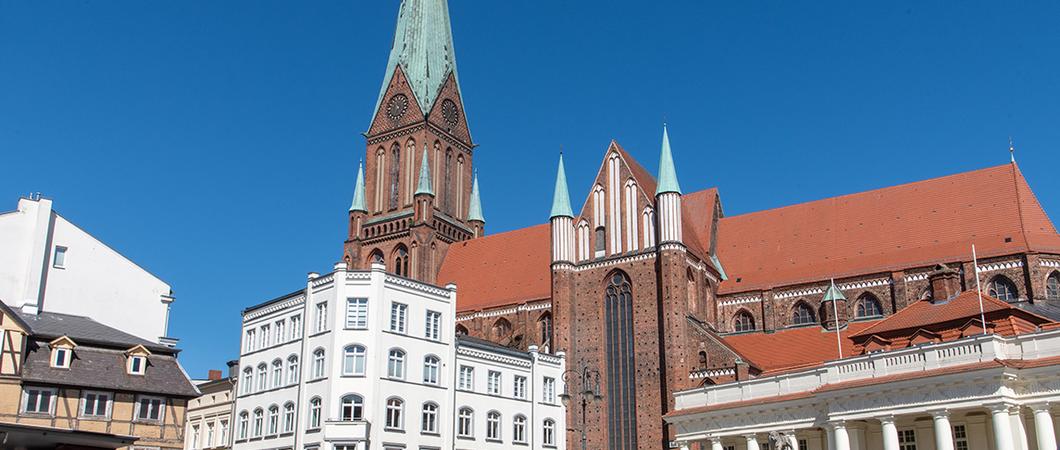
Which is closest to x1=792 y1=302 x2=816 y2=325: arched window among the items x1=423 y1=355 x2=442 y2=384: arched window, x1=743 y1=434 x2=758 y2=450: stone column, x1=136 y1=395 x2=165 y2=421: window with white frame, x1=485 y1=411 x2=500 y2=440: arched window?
x1=485 y1=411 x2=500 y2=440: arched window

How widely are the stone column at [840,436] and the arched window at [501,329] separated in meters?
32.5

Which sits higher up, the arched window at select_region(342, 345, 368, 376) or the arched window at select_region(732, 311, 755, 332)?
the arched window at select_region(732, 311, 755, 332)

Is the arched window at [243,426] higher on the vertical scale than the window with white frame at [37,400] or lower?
higher

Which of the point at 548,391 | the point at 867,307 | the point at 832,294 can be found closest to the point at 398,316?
the point at 548,391

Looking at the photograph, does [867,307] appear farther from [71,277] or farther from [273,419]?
[71,277]

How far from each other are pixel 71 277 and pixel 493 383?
20.0 m

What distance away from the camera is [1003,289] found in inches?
2082

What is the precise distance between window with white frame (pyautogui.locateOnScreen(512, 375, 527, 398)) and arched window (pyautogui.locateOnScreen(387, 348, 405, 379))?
26.9 feet

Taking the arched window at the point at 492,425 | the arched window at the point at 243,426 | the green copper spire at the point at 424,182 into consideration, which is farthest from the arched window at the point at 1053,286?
the green copper spire at the point at 424,182

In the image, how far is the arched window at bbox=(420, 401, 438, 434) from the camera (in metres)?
45.3

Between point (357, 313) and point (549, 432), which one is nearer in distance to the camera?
point (357, 313)

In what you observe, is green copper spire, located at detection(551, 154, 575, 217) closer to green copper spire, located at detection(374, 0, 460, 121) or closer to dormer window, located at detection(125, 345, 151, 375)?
green copper spire, located at detection(374, 0, 460, 121)

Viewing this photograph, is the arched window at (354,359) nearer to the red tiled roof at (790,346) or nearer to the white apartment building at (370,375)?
the white apartment building at (370,375)

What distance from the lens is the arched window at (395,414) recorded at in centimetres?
4366
